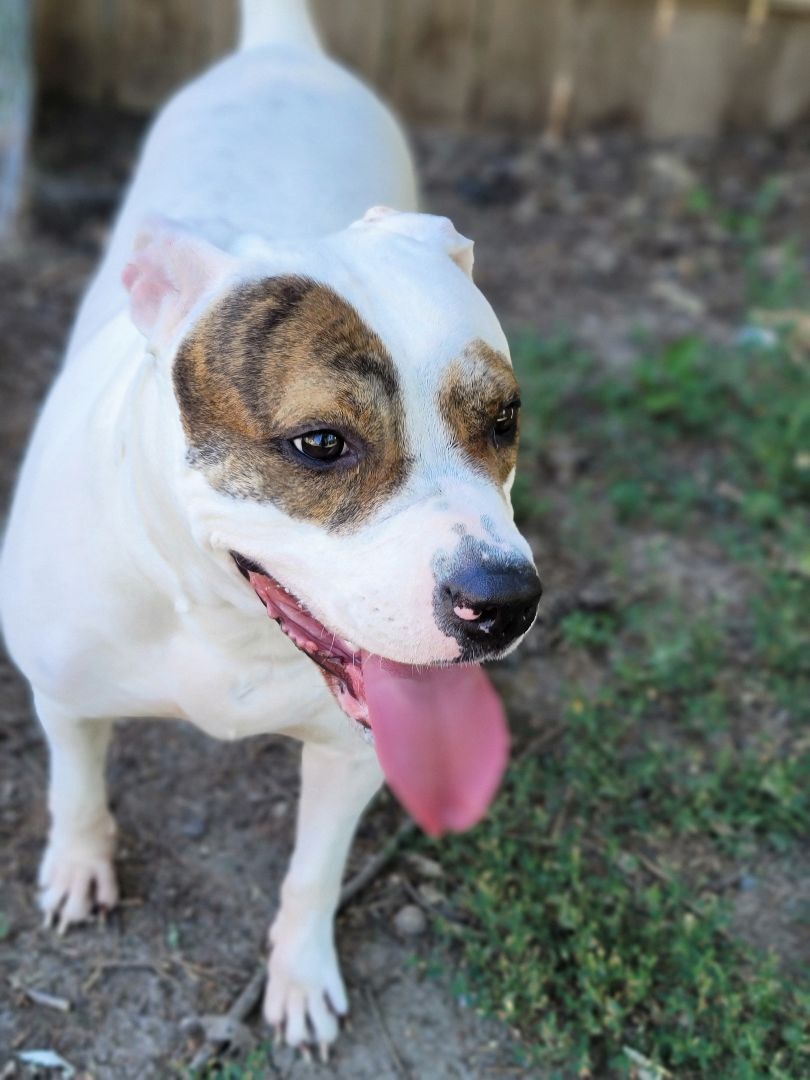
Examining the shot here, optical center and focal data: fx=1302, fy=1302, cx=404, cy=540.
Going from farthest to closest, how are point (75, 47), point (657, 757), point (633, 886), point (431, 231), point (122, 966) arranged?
point (75, 47) → point (657, 757) → point (633, 886) → point (122, 966) → point (431, 231)

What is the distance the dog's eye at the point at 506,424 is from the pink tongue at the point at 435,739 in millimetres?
397

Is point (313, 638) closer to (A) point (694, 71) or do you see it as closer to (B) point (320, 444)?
(B) point (320, 444)

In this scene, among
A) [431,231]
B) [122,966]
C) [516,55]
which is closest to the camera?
[431,231]

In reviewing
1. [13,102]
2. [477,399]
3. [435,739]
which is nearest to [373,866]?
[435,739]

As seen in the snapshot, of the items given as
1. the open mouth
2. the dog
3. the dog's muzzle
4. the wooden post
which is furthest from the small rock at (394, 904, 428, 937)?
the wooden post

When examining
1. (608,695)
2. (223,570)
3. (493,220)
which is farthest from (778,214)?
(223,570)

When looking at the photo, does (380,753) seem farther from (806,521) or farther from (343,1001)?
(806,521)

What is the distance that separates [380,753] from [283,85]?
208 cm

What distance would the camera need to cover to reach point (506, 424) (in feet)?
7.20

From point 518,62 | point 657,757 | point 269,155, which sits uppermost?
point 269,155

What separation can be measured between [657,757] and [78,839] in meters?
1.53

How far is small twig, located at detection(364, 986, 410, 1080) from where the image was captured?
9.11 feet

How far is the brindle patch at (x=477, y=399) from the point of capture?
2047 millimetres

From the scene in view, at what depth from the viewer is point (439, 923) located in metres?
3.01
